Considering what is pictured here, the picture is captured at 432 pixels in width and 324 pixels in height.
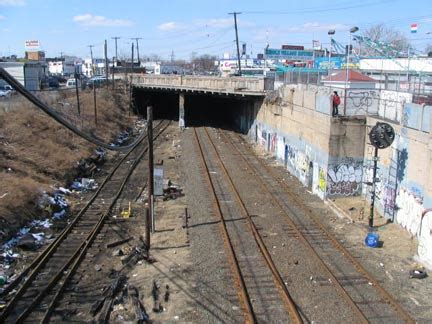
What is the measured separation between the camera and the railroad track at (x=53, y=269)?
13.1 meters

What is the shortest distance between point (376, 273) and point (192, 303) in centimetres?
563

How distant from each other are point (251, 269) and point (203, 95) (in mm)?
47092

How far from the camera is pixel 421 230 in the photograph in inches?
624

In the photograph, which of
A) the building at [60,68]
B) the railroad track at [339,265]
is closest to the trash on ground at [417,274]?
the railroad track at [339,265]

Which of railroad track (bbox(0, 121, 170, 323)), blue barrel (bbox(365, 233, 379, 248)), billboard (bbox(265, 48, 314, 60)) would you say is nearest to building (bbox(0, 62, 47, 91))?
billboard (bbox(265, 48, 314, 60))

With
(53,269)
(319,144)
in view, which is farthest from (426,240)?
(53,269)

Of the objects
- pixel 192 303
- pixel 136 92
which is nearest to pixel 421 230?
pixel 192 303

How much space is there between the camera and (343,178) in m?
23.3

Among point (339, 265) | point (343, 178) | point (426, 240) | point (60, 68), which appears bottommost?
point (339, 265)

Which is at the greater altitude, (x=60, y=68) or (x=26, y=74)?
(x=60, y=68)

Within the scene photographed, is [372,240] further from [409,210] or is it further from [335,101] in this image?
[335,101]

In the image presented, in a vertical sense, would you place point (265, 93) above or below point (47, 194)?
above

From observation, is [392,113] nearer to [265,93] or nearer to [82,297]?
[82,297]

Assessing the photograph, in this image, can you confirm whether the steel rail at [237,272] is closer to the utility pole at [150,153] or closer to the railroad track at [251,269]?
the railroad track at [251,269]
